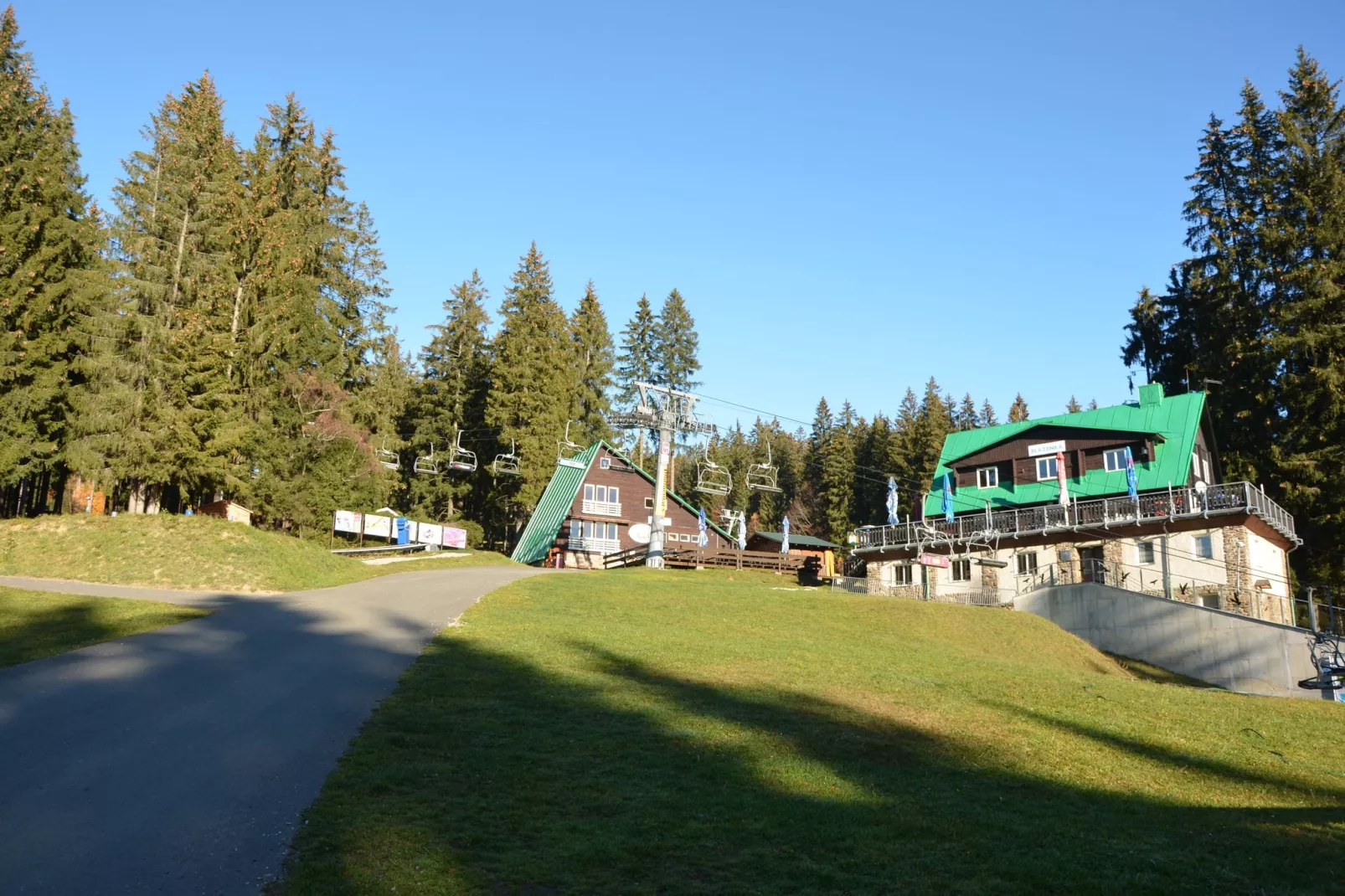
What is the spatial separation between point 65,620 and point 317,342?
3050cm

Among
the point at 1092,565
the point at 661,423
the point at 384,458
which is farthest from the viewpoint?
the point at 384,458

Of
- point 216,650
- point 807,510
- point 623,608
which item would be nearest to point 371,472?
point 623,608

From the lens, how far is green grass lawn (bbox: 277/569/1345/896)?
775cm

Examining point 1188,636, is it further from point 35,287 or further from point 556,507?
point 35,287

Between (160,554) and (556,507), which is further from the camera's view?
(556,507)

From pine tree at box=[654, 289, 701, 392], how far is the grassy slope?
4941 centimetres

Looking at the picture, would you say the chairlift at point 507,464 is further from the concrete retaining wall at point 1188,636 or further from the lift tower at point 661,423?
the concrete retaining wall at point 1188,636

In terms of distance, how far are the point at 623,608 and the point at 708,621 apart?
103 inches

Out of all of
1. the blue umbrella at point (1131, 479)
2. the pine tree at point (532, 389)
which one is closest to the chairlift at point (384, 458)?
the pine tree at point (532, 389)

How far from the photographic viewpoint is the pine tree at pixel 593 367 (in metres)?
67.8

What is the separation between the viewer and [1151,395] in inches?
1777

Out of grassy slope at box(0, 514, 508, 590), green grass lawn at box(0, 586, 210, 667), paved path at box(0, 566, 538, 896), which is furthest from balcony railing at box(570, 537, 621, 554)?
paved path at box(0, 566, 538, 896)

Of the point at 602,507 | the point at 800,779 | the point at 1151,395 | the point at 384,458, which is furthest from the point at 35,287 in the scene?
the point at 1151,395

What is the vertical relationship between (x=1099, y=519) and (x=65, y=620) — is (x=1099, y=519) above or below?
above
